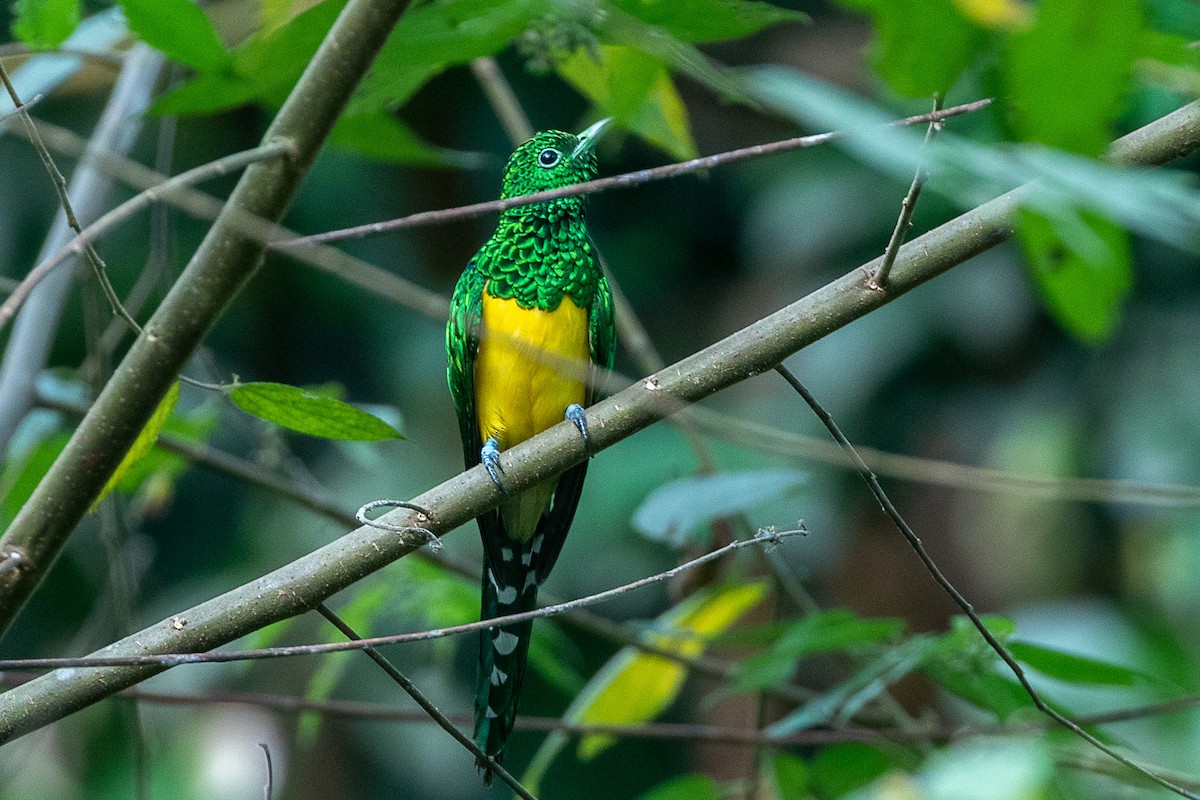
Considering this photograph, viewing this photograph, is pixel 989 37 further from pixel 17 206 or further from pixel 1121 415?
pixel 17 206

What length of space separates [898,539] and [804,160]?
1.49m

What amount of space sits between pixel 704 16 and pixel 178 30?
615 millimetres

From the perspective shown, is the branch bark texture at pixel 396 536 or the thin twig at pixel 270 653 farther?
the branch bark texture at pixel 396 536

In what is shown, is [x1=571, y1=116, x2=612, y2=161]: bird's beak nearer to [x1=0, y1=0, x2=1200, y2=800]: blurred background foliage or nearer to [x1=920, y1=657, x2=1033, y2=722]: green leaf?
[x1=0, y1=0, x2=1200, y2=800]: blurred background foliage

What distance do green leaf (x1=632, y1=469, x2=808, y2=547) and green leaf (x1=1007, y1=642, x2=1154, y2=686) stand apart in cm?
46

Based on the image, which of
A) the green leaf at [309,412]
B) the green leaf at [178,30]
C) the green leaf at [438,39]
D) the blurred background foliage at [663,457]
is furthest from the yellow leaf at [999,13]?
the green leaf at [178,30]

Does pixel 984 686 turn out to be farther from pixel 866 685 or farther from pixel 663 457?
pixel 663 457

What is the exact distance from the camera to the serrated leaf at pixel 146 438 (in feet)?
4.77

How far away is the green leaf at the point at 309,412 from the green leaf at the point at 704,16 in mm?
509

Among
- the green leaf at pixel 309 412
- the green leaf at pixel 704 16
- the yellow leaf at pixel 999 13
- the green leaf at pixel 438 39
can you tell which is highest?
the green leaf at pixel 438 39

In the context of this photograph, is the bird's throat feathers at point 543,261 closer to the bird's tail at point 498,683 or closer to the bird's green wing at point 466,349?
the bird's green wing at point 466,349

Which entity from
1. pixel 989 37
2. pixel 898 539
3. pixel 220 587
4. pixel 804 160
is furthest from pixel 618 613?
pixel 989 37

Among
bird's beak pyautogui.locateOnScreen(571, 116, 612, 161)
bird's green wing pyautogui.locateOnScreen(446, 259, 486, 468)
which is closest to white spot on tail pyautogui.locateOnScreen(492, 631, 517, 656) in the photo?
bird's green wing pyautogui.locateOnScreen(446, 259, 486, 468)

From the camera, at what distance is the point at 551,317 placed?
7.43 feet
